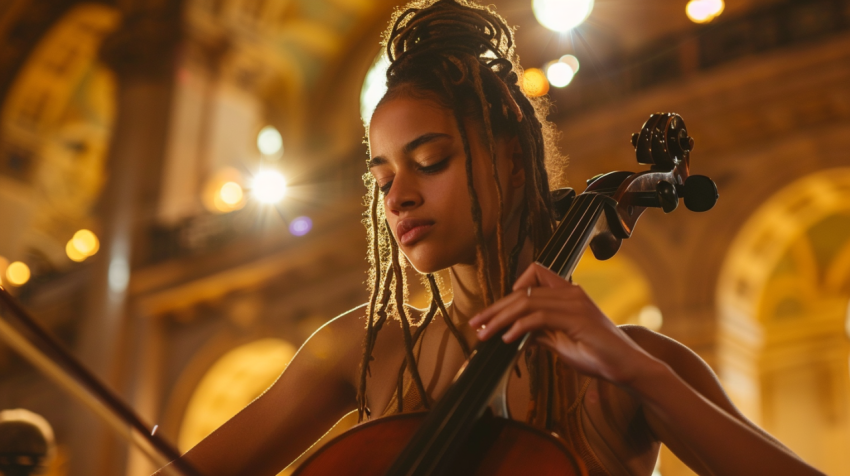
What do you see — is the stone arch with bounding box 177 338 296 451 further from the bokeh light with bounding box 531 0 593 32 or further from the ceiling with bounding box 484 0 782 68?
the bokeh light with bounding box 531 0 593 32

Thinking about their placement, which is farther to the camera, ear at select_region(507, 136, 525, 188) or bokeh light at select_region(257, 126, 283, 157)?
bokeh light at select_region(257, 126, 283, 157)

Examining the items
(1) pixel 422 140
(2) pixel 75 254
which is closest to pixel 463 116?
(1) pixel 422 140

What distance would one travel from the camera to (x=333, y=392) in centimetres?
169

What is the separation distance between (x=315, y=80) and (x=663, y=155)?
16570 mm

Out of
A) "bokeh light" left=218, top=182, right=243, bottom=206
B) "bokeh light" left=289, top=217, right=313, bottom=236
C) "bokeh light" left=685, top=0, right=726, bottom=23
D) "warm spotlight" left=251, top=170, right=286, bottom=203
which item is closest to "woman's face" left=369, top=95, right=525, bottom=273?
"bokeh light" left=685, top=0, right=726, bottom=23

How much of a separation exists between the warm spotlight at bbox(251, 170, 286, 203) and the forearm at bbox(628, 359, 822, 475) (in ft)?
41.7

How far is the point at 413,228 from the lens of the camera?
154 centimetres

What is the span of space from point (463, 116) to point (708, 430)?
715 mm

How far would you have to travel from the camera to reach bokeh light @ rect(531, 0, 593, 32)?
23.5 feet

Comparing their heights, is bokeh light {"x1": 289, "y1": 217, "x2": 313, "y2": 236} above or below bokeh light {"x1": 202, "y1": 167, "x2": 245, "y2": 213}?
below

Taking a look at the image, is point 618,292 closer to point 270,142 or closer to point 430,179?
point 270,142

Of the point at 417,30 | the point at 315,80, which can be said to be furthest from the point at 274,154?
the point at 417,30

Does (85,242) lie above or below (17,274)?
above

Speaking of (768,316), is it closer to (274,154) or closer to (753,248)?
(753,248)
